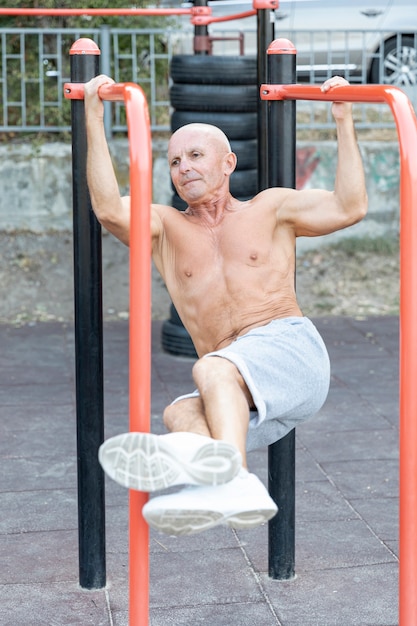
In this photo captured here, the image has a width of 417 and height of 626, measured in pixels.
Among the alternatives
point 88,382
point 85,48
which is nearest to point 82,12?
point 85,48

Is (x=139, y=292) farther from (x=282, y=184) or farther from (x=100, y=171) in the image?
(x=282, y=184)

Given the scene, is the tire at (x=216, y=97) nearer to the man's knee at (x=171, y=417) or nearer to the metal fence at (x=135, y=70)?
the metal fence at (x=135, y=70)

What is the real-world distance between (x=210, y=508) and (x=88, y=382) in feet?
3.75

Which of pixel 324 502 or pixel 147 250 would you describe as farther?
pixel 324 502

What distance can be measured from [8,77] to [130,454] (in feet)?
20.6

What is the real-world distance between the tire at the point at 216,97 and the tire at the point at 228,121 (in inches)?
1.3

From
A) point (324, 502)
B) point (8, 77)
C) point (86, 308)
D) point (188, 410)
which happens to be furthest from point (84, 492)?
point (8, 77)

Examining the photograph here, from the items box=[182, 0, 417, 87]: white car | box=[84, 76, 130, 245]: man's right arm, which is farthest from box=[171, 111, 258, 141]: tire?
box=[84, 76, 130, 245]: man's right arm

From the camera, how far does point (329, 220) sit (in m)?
3.01

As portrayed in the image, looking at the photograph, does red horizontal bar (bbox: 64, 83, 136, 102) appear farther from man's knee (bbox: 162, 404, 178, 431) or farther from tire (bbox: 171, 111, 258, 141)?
tire (bbox: 171, 111, 258, 141)

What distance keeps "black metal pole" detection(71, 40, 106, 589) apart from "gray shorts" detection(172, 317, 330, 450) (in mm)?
641

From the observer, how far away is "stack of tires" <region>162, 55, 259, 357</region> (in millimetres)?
6207

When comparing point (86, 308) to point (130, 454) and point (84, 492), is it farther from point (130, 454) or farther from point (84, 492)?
point (130, 454)

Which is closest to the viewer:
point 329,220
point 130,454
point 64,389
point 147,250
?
point 130,454
